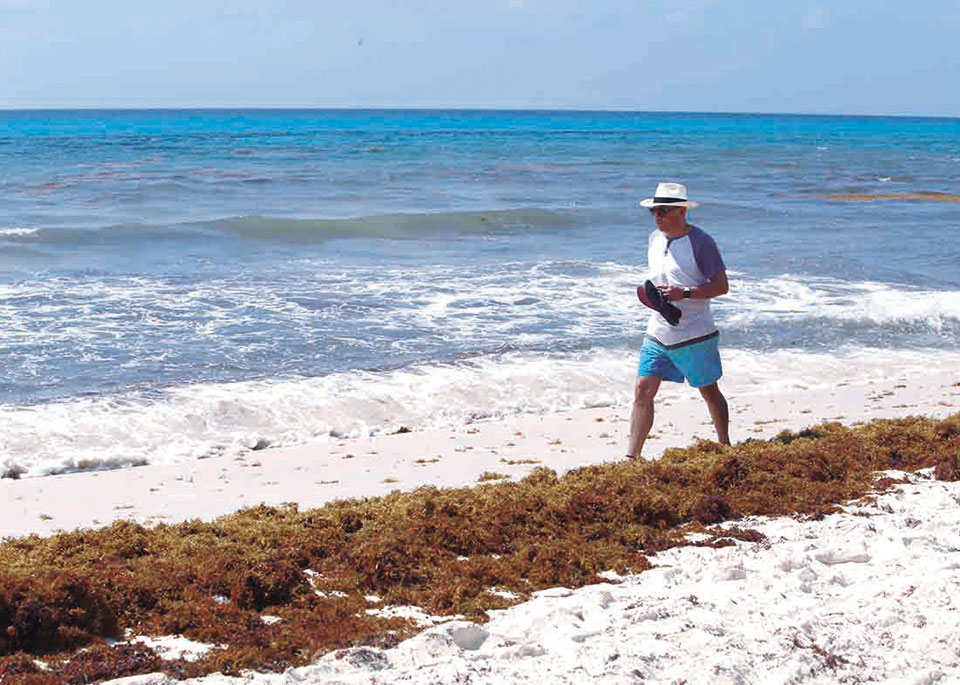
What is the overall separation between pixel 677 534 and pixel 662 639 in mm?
1361

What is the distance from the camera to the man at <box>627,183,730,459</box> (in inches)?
261

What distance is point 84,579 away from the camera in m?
4.41

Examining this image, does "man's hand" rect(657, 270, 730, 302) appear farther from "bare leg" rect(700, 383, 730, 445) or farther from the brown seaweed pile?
the brown seaweed pile

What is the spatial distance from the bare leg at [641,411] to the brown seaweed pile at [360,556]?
0.21 m

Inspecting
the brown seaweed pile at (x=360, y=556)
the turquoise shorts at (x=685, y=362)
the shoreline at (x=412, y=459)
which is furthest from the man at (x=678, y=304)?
Answer: the shoreline at (x=412, y=459)

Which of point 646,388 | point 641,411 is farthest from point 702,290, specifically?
point 641,411

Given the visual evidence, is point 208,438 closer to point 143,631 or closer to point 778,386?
point 143,631

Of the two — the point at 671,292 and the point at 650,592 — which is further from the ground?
the point at 671,292

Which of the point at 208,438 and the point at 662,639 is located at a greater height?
the point at 662,639

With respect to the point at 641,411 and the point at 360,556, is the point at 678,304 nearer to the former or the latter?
the point at 641,411

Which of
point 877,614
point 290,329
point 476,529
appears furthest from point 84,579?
point 290,329

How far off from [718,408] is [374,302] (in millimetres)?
7499

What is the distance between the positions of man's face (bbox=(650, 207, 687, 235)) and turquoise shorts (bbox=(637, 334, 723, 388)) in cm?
67

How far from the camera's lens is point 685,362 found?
680 centimetres
